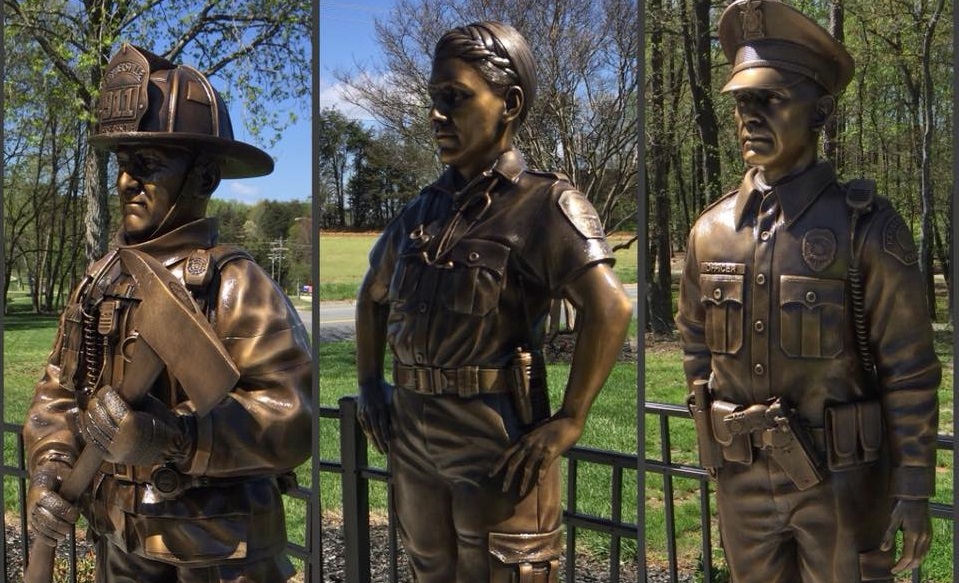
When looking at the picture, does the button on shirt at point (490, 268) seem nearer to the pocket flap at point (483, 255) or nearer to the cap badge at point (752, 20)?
the pocket flap at point (483, 255)

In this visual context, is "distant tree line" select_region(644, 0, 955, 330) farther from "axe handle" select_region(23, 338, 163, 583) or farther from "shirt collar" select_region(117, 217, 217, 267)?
"axe handle" select_region(23, 338, 163, 583)

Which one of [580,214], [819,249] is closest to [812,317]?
[819,249]

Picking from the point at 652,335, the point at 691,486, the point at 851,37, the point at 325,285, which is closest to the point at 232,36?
the point at 325,285

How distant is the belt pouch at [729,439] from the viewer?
8.78 ft

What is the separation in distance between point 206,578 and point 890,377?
6.43ft

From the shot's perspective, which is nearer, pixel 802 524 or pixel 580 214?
pixel 580 214

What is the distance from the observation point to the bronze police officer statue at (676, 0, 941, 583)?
2502mm

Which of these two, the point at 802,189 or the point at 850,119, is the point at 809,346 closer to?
the point at 802,189

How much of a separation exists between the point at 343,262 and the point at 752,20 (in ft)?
9.60

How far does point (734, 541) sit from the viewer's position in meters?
2.79

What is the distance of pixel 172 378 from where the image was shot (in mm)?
2537

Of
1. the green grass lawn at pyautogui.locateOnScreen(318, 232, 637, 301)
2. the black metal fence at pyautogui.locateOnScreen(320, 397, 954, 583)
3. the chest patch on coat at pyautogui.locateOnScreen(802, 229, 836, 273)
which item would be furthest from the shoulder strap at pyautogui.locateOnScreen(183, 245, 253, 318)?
the green grass lawn at pyautogui.locateOnScreen(318, 232, 637, 301)

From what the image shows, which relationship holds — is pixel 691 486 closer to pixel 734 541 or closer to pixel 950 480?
pixel 950 480

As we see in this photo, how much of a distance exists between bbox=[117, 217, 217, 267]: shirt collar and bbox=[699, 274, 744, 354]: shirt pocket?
1.49 meters
